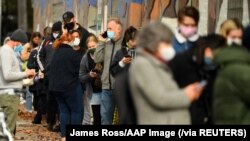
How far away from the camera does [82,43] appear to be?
14867 millimetres

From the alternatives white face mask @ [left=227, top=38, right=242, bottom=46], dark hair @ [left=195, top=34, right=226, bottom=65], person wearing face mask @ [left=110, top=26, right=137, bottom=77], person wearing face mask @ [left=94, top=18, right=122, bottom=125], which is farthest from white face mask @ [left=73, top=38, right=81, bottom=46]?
white face mask @ [left=227, top=38, right=242, bottom=46]

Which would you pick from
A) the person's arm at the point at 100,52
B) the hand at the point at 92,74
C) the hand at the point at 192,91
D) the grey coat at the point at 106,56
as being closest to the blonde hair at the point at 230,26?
the hand at the point at 192,91

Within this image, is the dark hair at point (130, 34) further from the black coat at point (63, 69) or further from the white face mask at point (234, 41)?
the white face mask at point (234, 41)

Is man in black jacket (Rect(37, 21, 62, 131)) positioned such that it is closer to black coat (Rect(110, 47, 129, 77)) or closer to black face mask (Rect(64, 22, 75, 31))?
black face mask (Rect(64, 22, 75, 31))

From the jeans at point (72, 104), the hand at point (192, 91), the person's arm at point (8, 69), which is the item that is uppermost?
the hand at point (192, 91)

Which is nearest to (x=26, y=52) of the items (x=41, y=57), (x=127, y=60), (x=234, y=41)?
(x=41, y=57)

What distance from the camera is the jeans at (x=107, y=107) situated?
12.9m

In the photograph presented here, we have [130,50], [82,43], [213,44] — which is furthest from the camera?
[82,43]

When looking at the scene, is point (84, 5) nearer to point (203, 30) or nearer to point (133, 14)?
point (133, 14)

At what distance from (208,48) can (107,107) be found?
16.5 ft

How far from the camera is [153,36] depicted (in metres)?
6.97

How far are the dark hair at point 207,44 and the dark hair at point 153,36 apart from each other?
0.96 metres

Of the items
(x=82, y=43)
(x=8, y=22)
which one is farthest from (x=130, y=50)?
(x=8, y=22)

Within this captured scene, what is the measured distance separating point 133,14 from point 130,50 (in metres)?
4.73
